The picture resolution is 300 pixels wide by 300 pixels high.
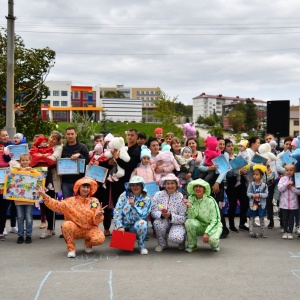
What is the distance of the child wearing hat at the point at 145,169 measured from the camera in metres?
7.76

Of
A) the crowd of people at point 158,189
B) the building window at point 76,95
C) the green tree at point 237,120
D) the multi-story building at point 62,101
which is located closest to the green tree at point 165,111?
the crowd of people at point 158,189

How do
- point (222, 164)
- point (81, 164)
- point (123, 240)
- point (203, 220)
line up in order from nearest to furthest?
point (123, 240), point (203, 220), point (81, 164), point (222, 164)

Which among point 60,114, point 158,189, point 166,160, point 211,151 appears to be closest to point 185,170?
point 166,160

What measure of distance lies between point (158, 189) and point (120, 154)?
873 mm

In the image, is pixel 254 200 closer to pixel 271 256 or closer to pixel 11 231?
pixel 271 256

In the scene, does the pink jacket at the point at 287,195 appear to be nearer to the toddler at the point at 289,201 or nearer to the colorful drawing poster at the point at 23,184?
the toddler at the point at 289,201

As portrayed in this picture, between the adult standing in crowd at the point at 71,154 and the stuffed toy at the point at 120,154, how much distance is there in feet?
1.49

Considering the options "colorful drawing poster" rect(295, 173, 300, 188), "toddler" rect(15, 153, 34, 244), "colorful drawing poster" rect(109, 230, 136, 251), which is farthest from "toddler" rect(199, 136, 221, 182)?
"toddler" rect(15, 153, 34, 244)

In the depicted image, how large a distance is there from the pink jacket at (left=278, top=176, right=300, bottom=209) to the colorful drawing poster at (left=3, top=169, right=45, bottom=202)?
4165 mm

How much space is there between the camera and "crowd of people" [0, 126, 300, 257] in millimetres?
6898

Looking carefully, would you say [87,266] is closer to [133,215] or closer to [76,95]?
[133,215]

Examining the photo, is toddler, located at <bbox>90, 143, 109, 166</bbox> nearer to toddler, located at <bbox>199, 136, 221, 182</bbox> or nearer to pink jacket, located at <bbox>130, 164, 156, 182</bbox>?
pink jacket, located at <bbox>130, 164, 156, 182</bbox>

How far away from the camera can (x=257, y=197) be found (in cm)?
810

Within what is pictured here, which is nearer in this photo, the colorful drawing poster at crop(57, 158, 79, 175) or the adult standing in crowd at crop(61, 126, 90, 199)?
the colorful drawing poster at crop(57, 158, 79, 175)
